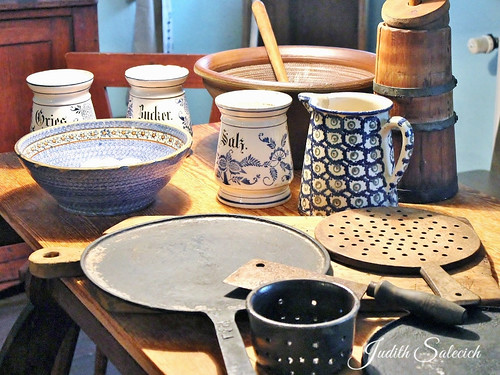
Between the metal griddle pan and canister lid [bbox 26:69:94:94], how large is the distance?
0.41 m

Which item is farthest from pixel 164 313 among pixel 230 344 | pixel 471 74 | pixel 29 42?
pixel 471 74

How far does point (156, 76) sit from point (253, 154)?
0.33 m

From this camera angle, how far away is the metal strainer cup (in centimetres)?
63

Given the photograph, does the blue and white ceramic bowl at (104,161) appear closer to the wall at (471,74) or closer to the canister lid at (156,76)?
the canister lid at (156,76)

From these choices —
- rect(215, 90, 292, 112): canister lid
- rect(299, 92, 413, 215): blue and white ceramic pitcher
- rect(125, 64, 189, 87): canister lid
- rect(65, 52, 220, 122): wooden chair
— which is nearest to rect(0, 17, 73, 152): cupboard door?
rect(65, 52, 220, 122): wooden chair

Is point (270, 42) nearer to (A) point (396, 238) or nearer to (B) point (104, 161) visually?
(B) point (104, 161)

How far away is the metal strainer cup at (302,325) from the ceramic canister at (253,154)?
0.40 m

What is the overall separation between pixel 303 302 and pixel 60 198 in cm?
50

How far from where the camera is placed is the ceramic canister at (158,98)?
4.18 ft

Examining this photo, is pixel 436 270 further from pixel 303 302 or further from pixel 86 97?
pixel 86 97

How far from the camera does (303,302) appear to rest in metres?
0.70

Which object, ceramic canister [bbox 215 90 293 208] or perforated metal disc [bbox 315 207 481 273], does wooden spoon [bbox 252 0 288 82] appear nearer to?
ceramic canister [bbox 215 90 293 208]

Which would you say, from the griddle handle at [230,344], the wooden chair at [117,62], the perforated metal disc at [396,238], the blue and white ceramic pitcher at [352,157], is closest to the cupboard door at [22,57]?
the wooden chair at [117,62]

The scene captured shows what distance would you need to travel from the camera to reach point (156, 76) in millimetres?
1314
